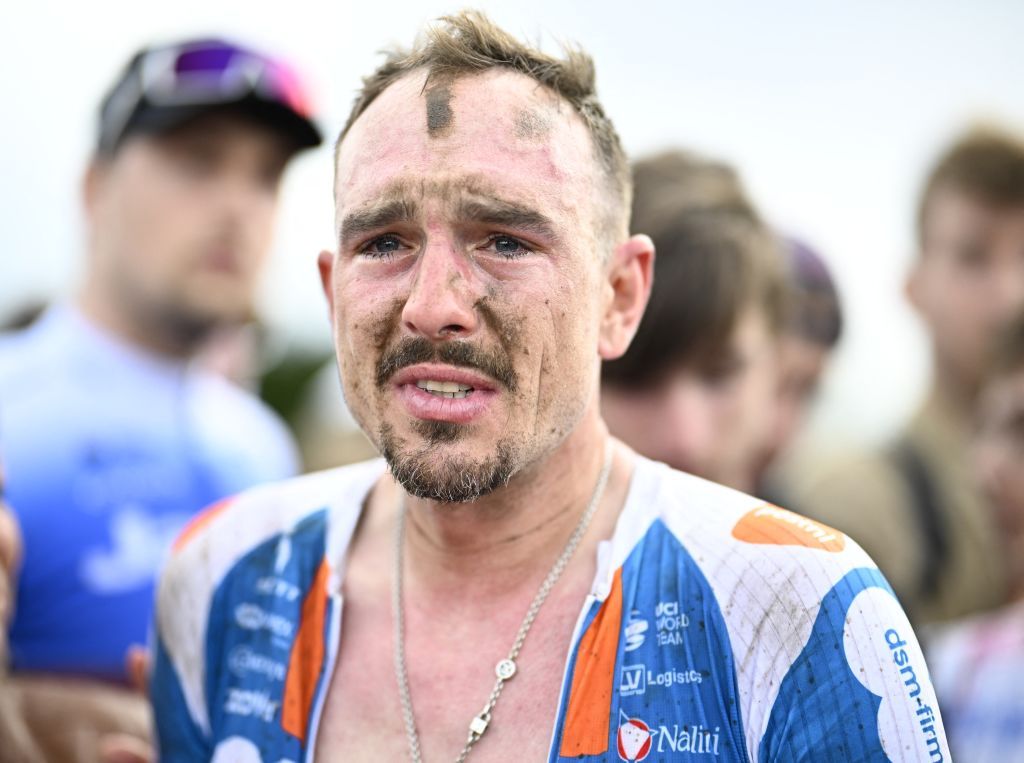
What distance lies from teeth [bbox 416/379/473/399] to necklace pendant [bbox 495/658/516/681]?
54cm

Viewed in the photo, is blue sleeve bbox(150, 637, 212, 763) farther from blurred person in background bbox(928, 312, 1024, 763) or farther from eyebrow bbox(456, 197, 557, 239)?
blurred person in background bbox(928, 312, 1024, 763)

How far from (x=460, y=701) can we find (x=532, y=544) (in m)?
0.35

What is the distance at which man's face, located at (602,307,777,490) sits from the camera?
3.36 metres

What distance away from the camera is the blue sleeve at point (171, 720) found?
2.53m

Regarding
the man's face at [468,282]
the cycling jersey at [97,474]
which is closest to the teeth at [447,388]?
the man's face at [468,282]

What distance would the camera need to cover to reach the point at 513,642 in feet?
7.34

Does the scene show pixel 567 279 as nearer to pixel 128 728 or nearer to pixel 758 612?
pixel 758 612

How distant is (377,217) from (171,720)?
128 centimetres

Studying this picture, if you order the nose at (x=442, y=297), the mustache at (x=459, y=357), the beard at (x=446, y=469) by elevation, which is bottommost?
the beard at (x=446, y=469)

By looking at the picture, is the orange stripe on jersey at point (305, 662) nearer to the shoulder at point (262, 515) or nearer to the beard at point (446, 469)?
the shoulder at point (262, 515)

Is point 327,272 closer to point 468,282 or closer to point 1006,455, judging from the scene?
point 468,282

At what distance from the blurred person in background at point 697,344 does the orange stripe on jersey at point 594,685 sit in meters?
1.30

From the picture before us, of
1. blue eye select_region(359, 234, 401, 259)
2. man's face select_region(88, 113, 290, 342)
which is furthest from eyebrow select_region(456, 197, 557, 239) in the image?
man's face select_region(88, 113, 290, 342)

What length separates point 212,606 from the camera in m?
2.54
